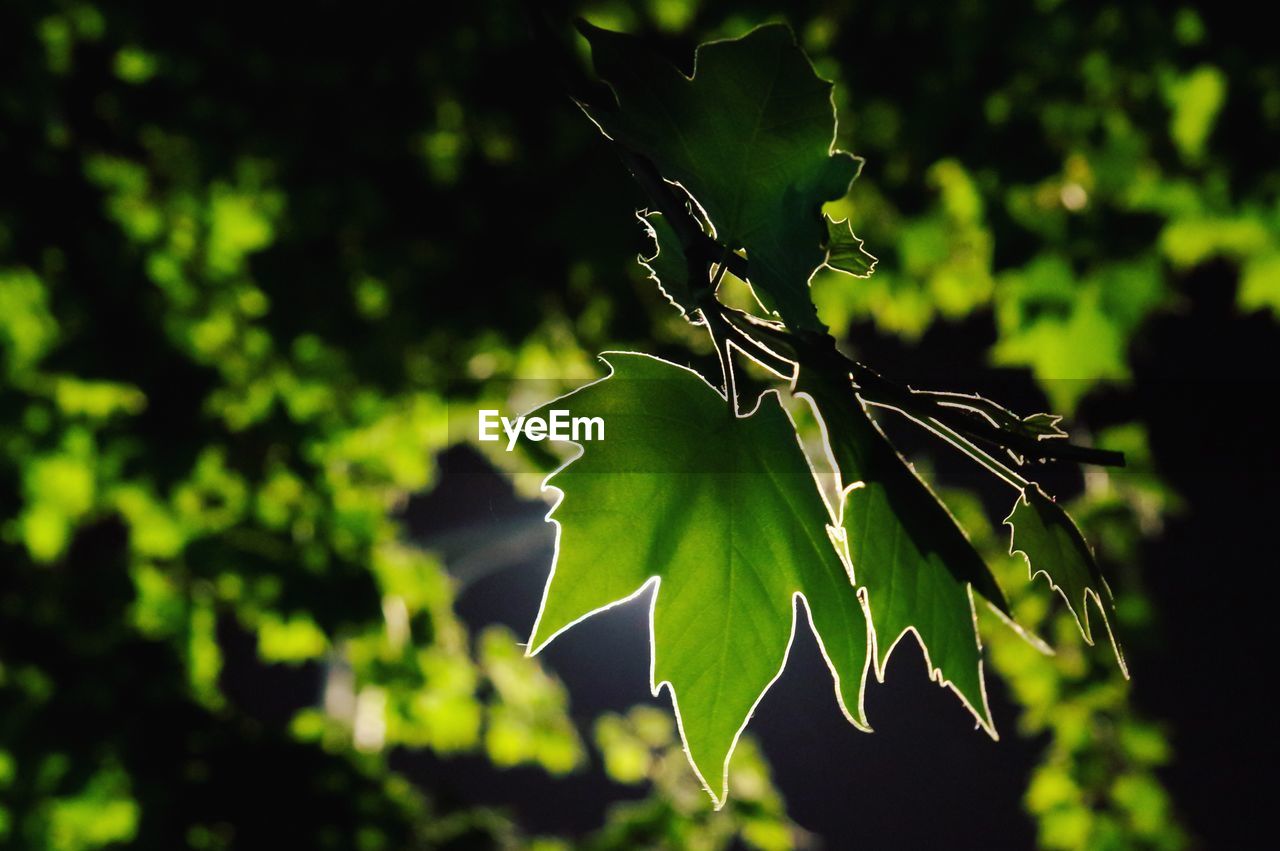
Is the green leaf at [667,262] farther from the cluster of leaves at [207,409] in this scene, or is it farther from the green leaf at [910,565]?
the cluster of leaves at [207,409]

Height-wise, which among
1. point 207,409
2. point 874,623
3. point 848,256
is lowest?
point 874,623

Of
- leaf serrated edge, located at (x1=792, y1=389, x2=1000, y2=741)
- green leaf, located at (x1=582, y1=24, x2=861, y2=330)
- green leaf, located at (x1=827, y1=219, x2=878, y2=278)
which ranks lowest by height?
leaf serrated edge, located at (x1=792, y1=389, x2=1000, y2=741)

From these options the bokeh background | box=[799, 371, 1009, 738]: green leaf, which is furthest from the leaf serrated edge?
the bokeh background

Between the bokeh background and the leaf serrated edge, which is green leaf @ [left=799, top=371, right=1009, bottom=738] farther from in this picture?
the bokeh background

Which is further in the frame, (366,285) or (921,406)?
(366,285)

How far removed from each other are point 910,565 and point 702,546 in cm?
9

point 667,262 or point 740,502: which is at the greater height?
point 667,262

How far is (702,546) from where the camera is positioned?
41cm

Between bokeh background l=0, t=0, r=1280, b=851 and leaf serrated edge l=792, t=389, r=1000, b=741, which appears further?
bokeh background l=0, t=0, r=1280, b=851

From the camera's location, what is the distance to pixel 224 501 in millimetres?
2074

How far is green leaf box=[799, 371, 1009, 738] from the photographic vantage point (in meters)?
0.37

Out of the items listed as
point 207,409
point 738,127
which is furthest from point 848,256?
point 207,409

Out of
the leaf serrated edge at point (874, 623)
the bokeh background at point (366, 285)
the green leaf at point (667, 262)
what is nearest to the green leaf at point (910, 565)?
the leaf serrated edge at point (874, 623)

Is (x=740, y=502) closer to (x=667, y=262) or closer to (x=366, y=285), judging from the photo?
(x=667, y=262)
